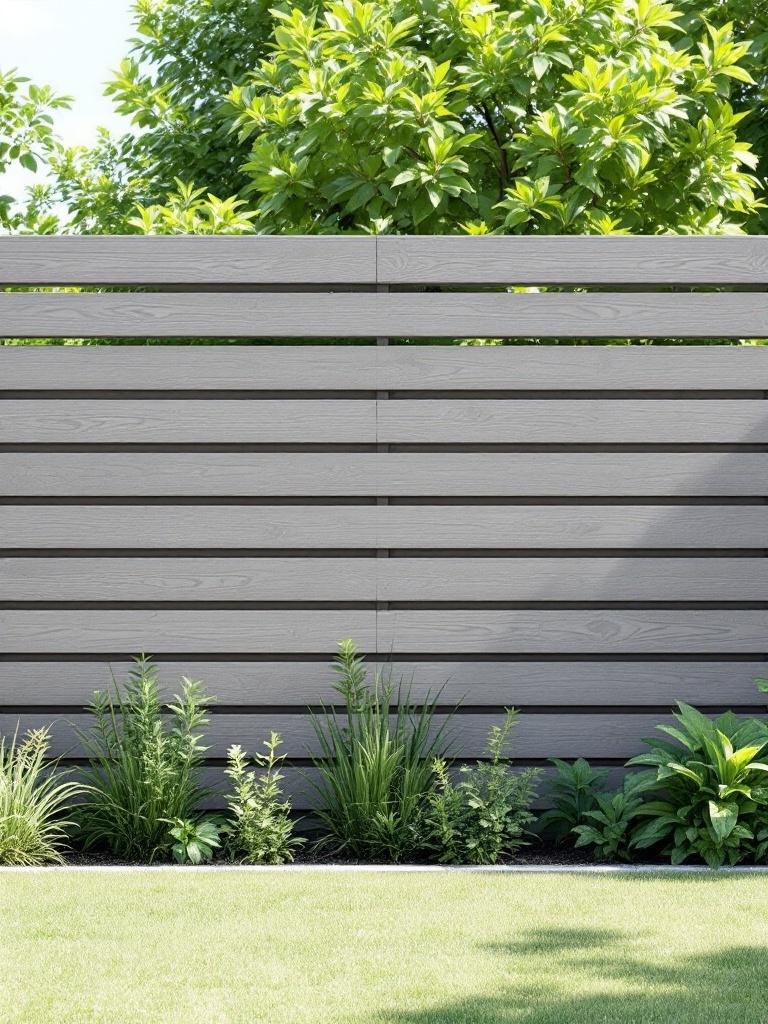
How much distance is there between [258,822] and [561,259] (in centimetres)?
259

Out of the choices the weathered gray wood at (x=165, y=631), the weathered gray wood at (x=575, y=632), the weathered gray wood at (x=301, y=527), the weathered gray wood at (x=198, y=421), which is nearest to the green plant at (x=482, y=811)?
the weathered gray wood at (x=575, y=632)

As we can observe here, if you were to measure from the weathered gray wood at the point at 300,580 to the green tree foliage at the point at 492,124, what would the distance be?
5.16 feet

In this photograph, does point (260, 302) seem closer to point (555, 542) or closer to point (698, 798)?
point (555, 542)

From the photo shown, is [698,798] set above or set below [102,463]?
below

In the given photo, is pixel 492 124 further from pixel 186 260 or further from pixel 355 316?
pixel 186 260

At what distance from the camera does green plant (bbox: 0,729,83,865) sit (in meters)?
4.13

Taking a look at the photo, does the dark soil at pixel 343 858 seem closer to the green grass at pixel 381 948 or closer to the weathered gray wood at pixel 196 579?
the green grass at pixel 381 948

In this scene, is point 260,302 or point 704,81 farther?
point 704,81

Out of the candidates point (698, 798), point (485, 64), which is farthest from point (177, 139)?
point (698, 798)

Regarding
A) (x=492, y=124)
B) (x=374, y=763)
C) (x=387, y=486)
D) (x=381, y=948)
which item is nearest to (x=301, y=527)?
(x=387, y=486)

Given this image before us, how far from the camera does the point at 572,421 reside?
15.5 ft

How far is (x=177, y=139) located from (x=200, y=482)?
13.4 ft

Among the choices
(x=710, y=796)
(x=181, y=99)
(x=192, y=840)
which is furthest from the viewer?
(x=181, y=99)

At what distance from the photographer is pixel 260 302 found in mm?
4707
